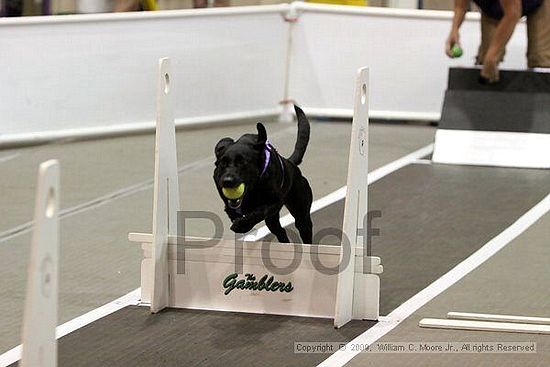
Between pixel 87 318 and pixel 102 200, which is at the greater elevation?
pixel 87 318

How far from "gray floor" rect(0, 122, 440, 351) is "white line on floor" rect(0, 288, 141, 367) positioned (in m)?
0.06

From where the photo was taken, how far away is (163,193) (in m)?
4.93

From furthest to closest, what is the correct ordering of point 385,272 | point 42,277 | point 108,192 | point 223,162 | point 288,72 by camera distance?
point 288,72 < point 108,192 < point 385,272 < point 223,162 < point 42,277

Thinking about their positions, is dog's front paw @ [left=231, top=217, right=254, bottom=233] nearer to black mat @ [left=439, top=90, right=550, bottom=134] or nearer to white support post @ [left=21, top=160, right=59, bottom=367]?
white support post @ [left=21, top=160, right=59, bottom=367]

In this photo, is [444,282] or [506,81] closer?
[444,282]

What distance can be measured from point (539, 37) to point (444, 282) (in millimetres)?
3679

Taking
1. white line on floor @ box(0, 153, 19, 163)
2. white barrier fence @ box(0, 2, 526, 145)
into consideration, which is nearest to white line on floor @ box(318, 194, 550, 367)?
white barrier fence @ box(0, 2, 526, 145)

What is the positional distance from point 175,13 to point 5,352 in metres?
5.37

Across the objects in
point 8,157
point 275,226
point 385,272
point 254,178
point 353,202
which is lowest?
point 8,157

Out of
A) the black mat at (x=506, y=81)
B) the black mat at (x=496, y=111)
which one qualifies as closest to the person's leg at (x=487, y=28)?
the black mat at (x=506, y=81)

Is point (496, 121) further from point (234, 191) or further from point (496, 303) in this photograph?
point (234, 191)

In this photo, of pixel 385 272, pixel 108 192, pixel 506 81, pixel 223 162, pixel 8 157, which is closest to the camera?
pixel 223 162

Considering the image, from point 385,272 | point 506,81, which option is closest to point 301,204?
point 385,272

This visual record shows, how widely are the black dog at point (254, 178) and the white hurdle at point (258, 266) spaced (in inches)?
8.1
